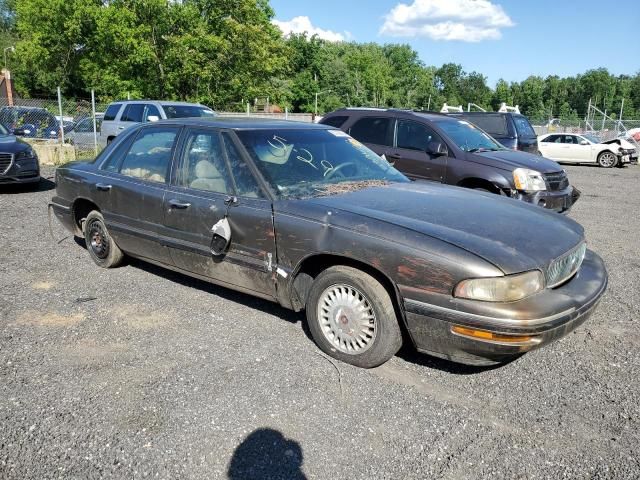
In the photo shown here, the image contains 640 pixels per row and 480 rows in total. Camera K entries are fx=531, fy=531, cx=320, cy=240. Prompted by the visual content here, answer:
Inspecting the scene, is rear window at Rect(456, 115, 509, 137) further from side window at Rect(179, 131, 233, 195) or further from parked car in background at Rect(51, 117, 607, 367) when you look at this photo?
side window at Rect(179, 131, 233, 195)

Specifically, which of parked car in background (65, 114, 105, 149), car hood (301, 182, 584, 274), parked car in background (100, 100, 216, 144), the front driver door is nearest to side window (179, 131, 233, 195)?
car hood (301, 182, 584, 274)

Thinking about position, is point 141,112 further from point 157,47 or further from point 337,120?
point 157,47

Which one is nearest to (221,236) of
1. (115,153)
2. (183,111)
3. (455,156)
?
(115,153)

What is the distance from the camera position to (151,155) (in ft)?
15.7

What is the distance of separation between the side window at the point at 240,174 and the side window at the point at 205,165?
6 centimetres

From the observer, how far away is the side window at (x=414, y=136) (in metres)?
7.96

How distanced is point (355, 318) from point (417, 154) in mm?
5070

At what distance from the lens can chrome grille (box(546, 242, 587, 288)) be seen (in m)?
3.14

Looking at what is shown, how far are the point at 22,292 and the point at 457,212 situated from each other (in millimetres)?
3880

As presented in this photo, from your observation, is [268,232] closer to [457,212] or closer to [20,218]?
[457,212]

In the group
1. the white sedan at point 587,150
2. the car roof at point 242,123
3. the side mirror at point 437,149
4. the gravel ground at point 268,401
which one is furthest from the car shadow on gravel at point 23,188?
the white sedan at point 587,150

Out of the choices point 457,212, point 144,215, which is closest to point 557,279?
point 457,212

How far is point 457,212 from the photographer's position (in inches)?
140

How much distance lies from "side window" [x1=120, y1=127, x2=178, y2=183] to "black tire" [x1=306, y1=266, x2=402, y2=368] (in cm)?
190
